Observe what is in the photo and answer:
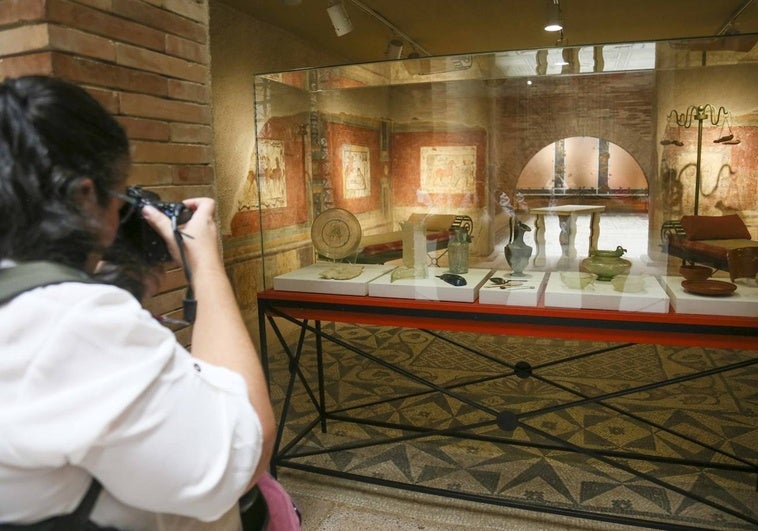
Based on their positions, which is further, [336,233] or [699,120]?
[336,233]

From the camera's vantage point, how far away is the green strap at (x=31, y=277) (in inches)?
26.7

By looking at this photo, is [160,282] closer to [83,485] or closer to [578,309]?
[83,485]

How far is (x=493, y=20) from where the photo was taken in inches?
211

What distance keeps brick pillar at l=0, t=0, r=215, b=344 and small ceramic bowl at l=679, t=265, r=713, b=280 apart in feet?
7.00

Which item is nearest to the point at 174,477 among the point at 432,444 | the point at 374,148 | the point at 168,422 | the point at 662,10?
the point at 168,422

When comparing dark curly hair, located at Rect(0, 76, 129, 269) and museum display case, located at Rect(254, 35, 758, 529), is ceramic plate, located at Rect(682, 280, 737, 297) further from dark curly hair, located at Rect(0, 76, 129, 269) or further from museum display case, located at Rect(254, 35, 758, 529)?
dark curly hair, located at Rect(0, 76, 129, 269)

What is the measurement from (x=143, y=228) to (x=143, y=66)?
138cm

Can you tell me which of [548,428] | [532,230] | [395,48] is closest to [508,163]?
[532,230]

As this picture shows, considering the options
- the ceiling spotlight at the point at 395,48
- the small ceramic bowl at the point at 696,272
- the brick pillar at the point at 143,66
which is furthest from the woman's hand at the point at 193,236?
the ceiling spotlight at the point at 395,48

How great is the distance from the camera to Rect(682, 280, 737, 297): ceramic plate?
2346 mm

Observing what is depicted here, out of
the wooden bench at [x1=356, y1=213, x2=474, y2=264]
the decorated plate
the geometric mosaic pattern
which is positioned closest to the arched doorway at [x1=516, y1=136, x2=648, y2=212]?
the wooden bench at [x1=356, y1=213, x2=474, y2=264]

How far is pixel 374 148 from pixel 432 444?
1778 millimetres

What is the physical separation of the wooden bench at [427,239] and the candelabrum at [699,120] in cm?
99

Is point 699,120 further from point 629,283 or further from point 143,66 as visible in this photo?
point 143,66
